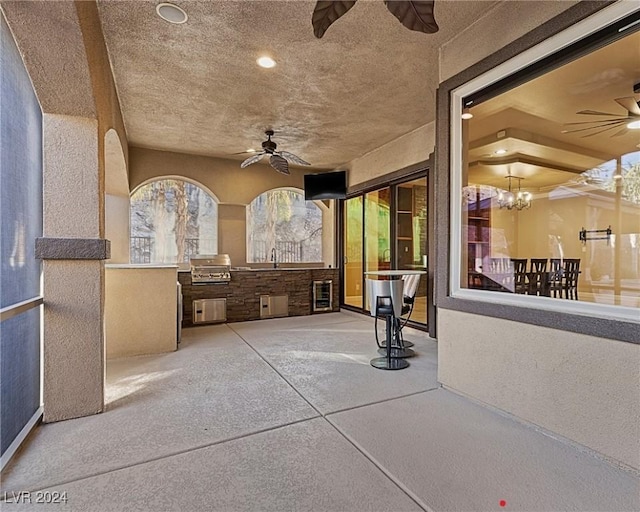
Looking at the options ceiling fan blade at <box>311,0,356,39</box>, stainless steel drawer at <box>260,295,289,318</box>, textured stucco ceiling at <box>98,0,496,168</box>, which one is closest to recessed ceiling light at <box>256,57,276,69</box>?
textured stucco ceiling at <box>98,0,496,168</box>

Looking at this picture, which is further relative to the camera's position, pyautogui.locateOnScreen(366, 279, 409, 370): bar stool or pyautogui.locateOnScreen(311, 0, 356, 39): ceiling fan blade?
pyautogui.locateOnScreen(366, 279, 409, 370): bar stool

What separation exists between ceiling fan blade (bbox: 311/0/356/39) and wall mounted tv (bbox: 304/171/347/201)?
203 inches

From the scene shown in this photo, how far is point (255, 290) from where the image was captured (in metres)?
6.12

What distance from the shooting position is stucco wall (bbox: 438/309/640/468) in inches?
72.7

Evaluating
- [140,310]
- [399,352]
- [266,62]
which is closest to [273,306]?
[140,310]

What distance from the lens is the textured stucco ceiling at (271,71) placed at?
8.59 feet

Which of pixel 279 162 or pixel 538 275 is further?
pixel 279 162

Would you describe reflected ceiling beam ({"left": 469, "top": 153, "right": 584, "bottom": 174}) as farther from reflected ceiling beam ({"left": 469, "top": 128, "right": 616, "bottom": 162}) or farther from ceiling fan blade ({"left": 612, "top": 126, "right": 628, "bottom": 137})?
ceiling fan blade ({"left": 612, "top": 126, "right": 628, "bottom": 137})

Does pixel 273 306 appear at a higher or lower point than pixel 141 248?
lower

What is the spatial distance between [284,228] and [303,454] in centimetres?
571

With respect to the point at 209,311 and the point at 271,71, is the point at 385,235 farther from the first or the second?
the point at 271,71

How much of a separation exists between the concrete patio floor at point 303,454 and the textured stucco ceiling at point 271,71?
3.01 metres

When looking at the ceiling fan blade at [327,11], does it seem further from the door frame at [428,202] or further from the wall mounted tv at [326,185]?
the wall mounted tv at [326,185]

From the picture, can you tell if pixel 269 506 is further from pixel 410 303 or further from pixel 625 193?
pixel 625 193
